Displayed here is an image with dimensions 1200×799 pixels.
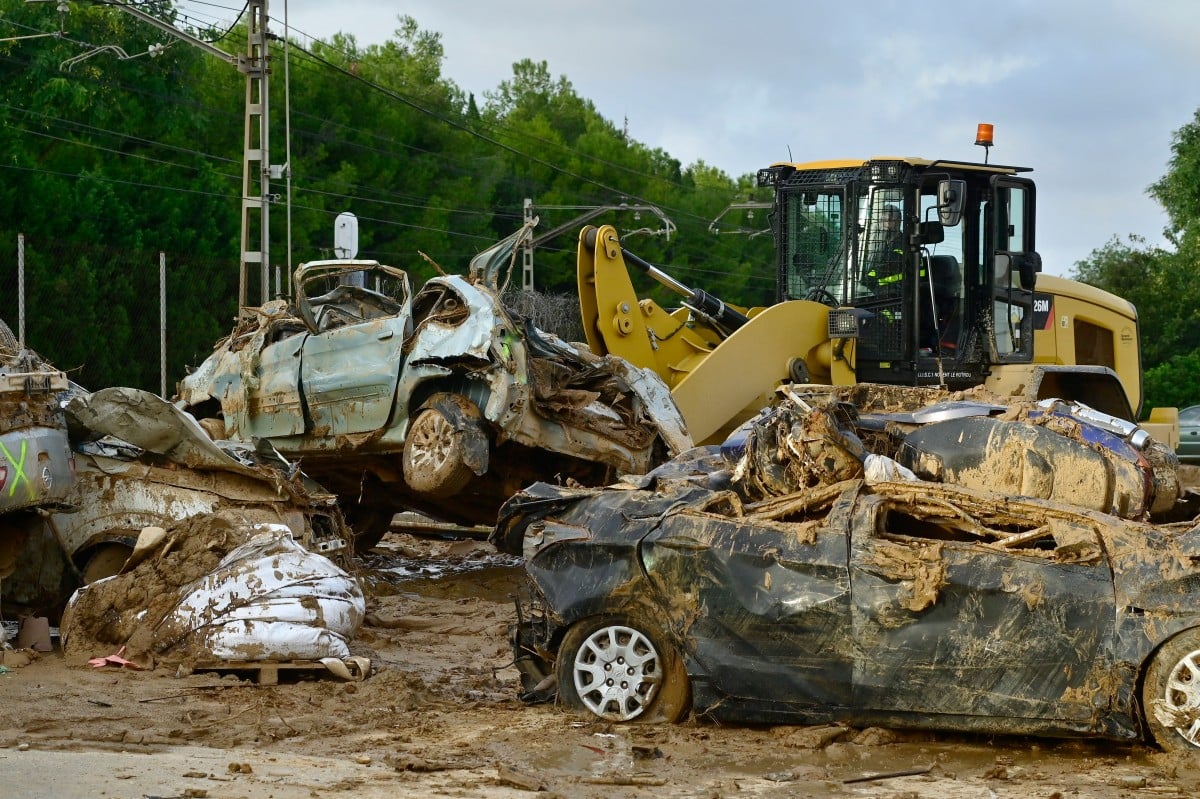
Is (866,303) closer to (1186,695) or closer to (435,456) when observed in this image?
(435,456)

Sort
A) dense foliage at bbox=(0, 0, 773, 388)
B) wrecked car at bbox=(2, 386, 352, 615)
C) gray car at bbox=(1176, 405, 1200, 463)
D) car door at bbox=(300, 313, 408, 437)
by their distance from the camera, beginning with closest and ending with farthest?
wrecked car at bbox=(2, 386, 352, 615) < car door at bbox=(300, 313, 408, 437) < dense foliage at bbox=(0, 0, 773, 388) < gray car at bbox=(1176, 405, 1200, 463)

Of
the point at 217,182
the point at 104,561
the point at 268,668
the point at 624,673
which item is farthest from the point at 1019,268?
the point at 217,182

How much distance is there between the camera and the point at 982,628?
23.1ft

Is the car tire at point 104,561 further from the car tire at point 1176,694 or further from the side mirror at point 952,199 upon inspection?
the side mirror at point 952,199

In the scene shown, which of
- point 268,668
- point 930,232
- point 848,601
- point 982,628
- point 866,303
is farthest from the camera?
point 866,303

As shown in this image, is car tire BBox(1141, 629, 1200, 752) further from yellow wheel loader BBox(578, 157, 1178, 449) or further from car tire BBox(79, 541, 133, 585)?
yellow wheel loader BBox(578, 157, 1178, 449)

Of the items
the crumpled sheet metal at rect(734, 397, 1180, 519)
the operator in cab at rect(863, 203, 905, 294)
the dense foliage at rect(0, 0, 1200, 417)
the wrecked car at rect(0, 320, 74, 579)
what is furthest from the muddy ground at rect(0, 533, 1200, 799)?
the operator in cab at rect(863, 203, 905, 294)

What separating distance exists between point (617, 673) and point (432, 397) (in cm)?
479

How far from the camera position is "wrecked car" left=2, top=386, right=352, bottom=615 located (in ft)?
32.2

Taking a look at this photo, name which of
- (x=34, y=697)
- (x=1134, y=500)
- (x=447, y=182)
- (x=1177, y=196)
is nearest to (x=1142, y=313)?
(x=1177, y=196)

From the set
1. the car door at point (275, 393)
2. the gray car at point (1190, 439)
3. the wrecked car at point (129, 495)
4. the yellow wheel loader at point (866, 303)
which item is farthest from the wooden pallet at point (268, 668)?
the gray car at point (1190, 439)

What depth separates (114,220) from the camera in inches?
1112

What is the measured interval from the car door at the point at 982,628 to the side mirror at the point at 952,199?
6566 mm

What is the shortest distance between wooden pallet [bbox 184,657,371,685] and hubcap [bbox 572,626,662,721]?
1672 millimetres
